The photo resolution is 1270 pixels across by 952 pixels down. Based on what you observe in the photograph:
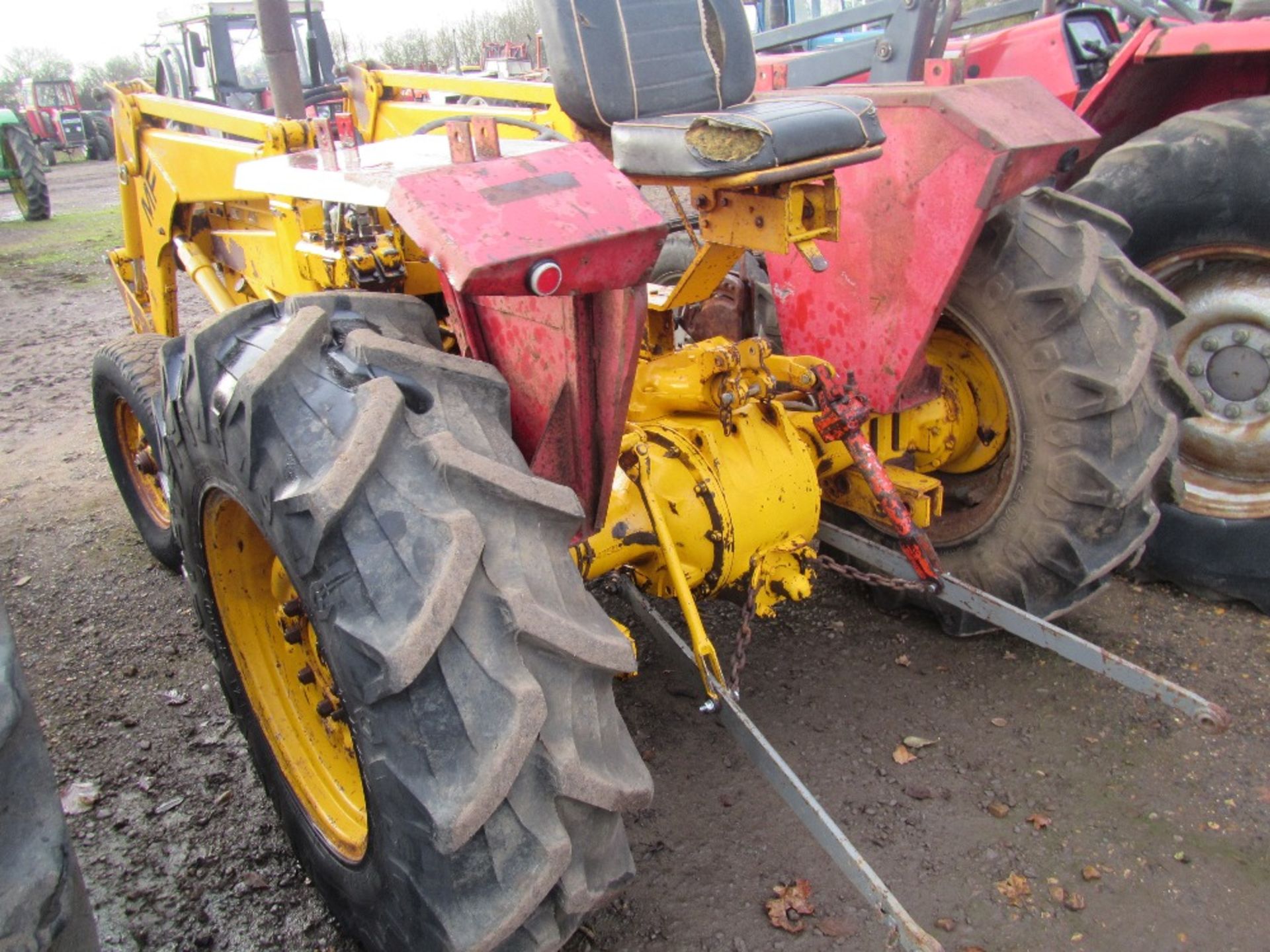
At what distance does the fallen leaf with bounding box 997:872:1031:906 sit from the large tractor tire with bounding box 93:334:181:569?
242 centimetres

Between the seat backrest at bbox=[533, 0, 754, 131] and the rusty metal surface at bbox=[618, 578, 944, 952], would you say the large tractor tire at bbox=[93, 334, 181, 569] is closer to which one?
the seat backrest at bbox=[533, 0, 754, 131]

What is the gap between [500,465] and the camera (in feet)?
4.83

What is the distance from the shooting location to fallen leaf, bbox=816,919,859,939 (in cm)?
203

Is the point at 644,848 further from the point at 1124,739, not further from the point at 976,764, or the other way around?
the point at 1124,739

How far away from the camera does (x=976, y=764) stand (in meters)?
2.49

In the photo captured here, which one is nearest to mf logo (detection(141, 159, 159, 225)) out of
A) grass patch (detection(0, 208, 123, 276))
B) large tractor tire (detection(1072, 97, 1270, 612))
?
large tractor tire (detection(1072, 97, 1270, 612))

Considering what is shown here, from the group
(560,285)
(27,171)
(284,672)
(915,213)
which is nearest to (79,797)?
(284,672)

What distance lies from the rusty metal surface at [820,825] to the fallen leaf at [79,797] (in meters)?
1.51

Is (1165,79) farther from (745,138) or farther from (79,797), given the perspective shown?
(79,797)

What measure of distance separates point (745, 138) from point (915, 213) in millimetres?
796

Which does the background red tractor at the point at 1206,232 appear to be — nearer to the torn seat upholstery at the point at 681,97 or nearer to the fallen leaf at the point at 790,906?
the torn seat upholstery at the point at 681,97

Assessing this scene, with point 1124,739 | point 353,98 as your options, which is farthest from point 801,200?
point 353,98

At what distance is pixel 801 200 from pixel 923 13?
1.76 m

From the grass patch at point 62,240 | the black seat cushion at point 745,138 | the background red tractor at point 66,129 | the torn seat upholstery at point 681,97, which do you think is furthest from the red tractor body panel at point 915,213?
the background red tractor at point 66,129
